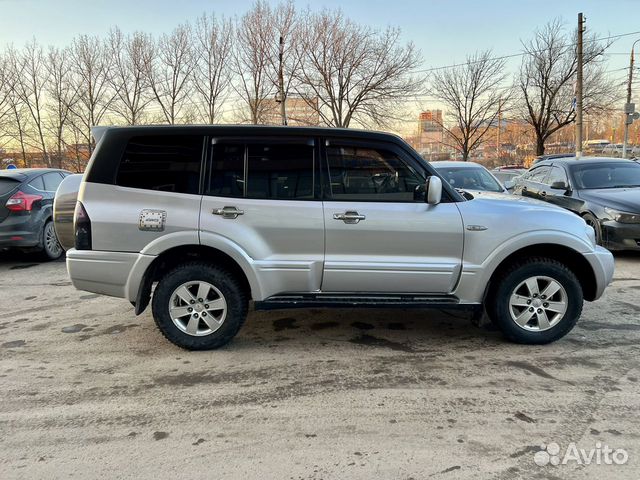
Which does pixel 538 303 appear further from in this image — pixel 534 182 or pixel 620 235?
pixel 534 182

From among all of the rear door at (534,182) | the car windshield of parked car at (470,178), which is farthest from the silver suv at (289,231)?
the rear door at (534,182)

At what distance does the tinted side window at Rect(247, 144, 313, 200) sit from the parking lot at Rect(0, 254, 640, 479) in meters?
1.40

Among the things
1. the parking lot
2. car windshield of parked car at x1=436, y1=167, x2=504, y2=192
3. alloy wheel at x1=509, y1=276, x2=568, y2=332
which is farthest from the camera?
car windshield of parked car at x1=436, y1=167, x2=504, y2=192

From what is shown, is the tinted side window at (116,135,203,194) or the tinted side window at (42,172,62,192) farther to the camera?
A: the tinted side window at (42,172,62,192)

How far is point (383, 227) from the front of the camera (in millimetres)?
3789

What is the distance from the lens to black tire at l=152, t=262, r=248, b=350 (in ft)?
12.7

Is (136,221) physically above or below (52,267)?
above

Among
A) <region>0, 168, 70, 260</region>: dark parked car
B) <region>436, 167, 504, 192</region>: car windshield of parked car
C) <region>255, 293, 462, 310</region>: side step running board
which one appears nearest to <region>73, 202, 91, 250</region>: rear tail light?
<region>255, 293, 462, 310</region>: side step running board

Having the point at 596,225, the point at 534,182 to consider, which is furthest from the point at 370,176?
the point at 534,182

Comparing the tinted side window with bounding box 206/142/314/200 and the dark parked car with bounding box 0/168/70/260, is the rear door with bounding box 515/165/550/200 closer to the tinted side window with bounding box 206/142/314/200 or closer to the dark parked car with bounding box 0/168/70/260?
the tinted side window with bounding box 206/142/314/200

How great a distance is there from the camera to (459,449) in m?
2.61

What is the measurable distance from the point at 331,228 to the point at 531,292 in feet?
6.03

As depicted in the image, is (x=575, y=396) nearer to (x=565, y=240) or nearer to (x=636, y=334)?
(x=565, y=240)

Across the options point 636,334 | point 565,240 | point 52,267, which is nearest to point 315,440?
point 565,240
